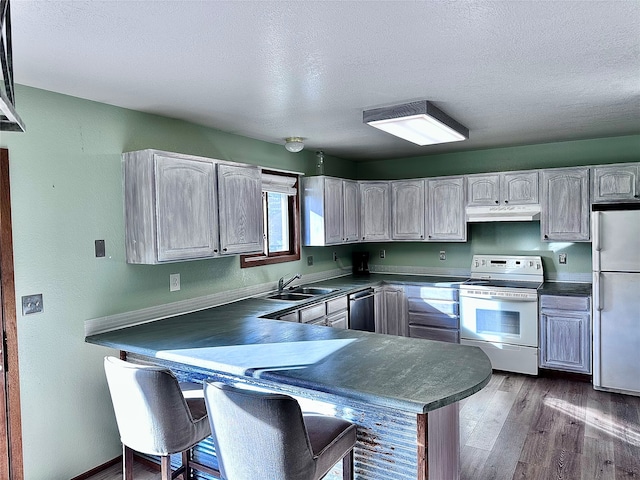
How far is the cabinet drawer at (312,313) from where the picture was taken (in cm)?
377

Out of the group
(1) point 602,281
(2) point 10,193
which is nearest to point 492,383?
(1) point 602,281

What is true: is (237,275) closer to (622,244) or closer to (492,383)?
(492,383)

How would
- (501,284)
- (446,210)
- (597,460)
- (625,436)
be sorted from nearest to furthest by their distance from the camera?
(597,460) < (625,436) < (501,284) < (446,210)

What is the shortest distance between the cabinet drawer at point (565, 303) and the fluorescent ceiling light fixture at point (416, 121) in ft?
6.06

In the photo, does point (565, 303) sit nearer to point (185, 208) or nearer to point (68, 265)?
point (185, 208)

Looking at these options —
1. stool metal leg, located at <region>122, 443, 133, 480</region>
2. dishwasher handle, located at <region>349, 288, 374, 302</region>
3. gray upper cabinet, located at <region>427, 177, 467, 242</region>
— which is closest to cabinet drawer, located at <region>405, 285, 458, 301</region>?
dishwasher handle, located at <region>349, 288, 374, 302</region>

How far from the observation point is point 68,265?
107 inches

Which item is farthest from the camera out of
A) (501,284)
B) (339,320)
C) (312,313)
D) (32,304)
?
(501,284)

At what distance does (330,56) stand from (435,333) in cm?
360

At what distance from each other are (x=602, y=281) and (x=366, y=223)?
249 cm

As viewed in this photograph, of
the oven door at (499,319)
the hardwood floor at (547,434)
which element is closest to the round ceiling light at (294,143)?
the oven door at (499,319)

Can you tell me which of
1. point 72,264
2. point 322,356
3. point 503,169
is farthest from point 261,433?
point 503,169

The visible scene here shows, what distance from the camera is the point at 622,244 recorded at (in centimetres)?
386

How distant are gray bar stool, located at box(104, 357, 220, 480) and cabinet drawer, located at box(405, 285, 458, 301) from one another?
3.38 meters
